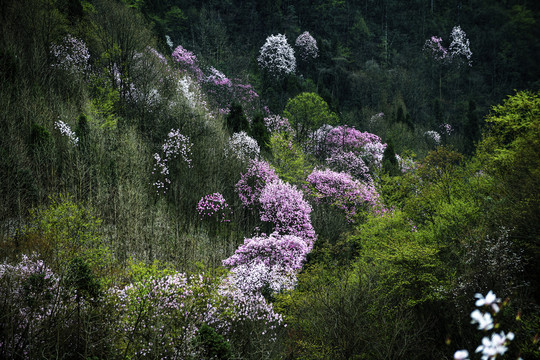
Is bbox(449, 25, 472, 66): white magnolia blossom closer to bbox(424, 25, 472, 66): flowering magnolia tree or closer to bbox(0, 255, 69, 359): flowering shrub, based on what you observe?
bbox(424, 25, 472, 66): flowering magnolia tree

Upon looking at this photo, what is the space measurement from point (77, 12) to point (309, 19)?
45918mm

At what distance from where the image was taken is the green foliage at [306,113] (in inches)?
1240

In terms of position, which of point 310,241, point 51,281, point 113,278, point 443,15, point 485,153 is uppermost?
point 443,15

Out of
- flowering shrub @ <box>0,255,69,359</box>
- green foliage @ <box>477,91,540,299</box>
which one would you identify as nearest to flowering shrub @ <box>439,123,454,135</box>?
green foliage @ <box>477,91,540,299</box>

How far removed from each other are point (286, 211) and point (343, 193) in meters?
4.98

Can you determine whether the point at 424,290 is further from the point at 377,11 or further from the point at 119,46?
the point at 377,11

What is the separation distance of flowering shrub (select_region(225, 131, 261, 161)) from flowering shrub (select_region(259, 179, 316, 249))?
12.4ft

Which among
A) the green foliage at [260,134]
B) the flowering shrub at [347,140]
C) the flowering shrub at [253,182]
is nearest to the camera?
the flowering shrub at [253,182]

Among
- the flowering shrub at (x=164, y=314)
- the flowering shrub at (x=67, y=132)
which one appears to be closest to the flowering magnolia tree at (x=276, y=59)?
the flowering shrub at (x=67, y=132)

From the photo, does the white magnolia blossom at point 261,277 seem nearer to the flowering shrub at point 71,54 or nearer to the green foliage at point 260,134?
the green foliage at point 260,134

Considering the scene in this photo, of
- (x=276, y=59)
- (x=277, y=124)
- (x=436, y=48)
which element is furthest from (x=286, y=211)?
(x=436, y=48)

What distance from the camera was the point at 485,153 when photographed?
12516mm

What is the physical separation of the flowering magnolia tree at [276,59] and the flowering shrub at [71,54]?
26002mm

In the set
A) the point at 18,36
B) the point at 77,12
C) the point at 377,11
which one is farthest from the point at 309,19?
the point at 18,36
